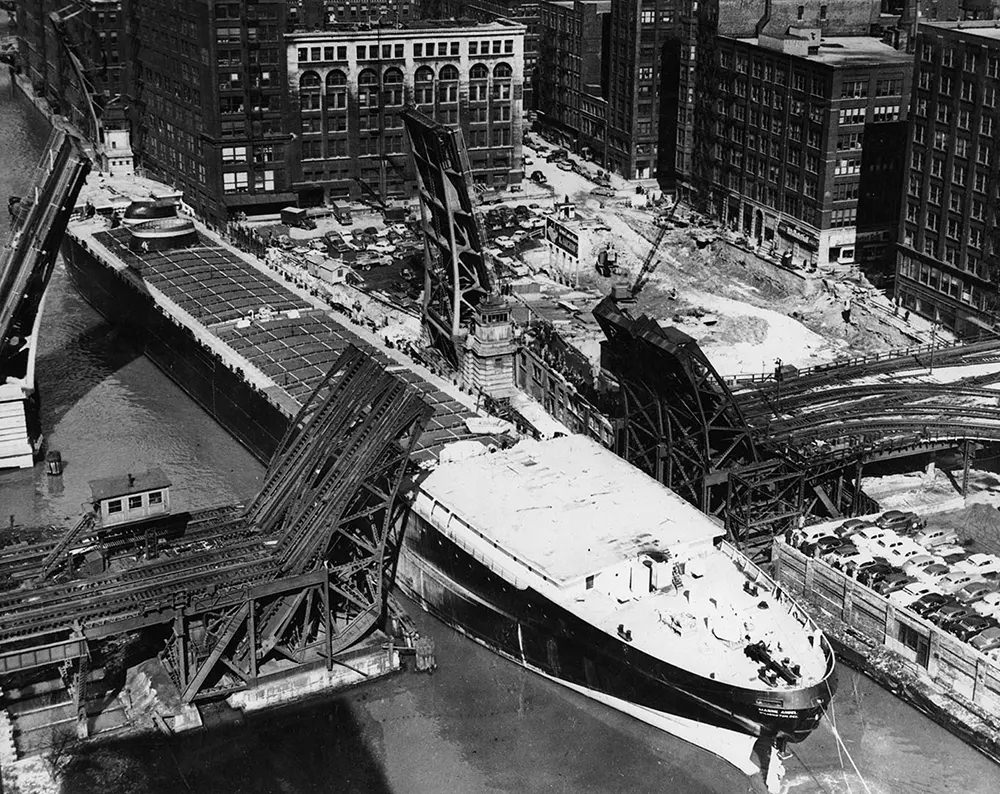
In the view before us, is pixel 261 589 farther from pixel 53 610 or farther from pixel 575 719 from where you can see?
pixel 575 719

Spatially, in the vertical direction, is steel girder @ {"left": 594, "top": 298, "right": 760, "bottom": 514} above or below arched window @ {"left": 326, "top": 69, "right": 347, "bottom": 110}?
below

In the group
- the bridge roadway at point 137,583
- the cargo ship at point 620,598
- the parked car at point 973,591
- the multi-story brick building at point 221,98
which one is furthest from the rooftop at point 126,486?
the multi-story brick building at point 221,98

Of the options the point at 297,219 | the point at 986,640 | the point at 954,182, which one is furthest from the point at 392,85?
the point at 986,640

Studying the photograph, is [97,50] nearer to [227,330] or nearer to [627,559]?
[227,330]

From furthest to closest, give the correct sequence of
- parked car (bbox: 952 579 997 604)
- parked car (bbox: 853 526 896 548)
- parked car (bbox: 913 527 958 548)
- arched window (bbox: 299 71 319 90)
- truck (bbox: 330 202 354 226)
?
truck (bbox: 330 202 354 226), arched window (bbox: 299 71 319 90), parked car (bbox: 913 527 958 548), parked car (bbox: 853 526 896 548), parked car (bbox: 952 579 997 604)

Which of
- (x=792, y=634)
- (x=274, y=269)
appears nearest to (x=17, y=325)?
(x=274, y=269)

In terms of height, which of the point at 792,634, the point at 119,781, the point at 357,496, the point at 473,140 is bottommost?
the point at 119,781

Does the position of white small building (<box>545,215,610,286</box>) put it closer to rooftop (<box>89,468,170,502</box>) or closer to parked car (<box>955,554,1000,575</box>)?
parked car (<box>955,554,1000,575</box>)

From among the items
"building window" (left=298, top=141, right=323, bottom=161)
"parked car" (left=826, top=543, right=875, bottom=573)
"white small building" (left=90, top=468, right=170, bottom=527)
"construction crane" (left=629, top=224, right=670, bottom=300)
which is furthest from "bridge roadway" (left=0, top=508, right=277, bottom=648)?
"building window" (left=298, top=141, right=323, bottom=161)
